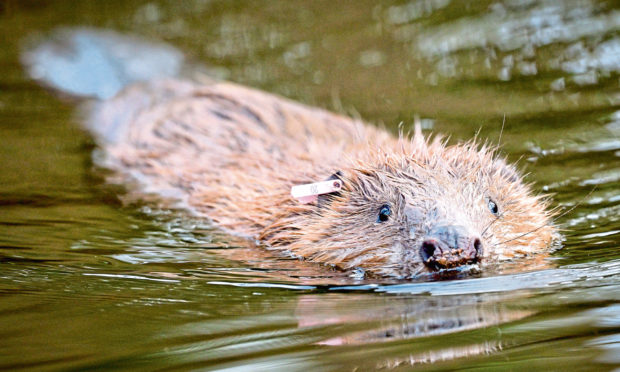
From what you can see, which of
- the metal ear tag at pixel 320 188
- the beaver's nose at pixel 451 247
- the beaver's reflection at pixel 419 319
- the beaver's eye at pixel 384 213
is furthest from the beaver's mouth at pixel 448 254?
the metal ear tag at pixel 320 188

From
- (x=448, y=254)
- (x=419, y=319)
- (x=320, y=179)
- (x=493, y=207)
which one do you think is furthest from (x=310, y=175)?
(x=419, y=319)

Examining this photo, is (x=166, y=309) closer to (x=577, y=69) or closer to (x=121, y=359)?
(x=121, y=359)

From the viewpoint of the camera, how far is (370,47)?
906 cm

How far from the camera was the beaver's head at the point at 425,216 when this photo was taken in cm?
417

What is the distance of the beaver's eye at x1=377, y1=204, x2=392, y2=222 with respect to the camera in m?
4.57

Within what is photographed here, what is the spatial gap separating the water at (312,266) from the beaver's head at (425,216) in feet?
0.51

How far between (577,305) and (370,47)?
571cm

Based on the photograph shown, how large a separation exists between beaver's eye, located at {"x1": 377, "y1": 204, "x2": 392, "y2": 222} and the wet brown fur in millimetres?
35

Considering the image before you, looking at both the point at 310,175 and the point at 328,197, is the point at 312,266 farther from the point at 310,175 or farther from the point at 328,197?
the point at 310,175

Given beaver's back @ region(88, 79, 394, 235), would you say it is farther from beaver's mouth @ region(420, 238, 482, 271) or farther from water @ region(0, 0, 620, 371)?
beaver's mouth @ region(420, 238, 482, 271)

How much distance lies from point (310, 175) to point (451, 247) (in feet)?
4.84

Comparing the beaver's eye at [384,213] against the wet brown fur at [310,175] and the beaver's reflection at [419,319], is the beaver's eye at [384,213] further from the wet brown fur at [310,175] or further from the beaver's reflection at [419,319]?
the beaver's reflection at [419,319]

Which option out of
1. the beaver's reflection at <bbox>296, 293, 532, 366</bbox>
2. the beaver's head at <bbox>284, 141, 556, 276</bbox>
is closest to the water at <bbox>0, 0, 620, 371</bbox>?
the beaver's reflection at <bbox>296, 293, 532, 366</bbox>

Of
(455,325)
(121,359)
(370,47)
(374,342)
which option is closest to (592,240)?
(455,325)
